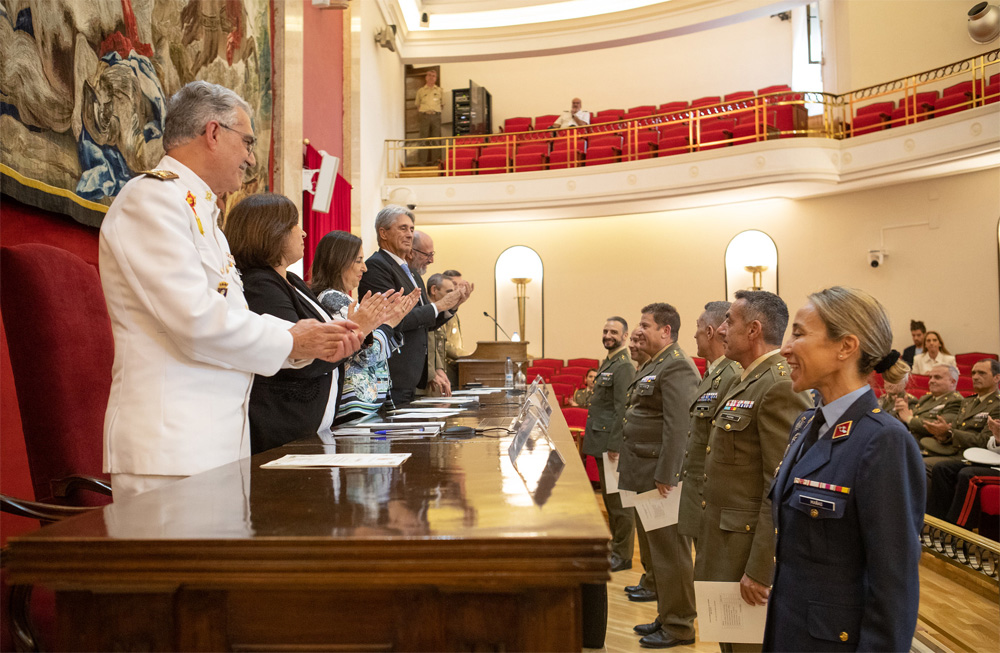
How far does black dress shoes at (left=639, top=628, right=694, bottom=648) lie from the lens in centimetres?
353

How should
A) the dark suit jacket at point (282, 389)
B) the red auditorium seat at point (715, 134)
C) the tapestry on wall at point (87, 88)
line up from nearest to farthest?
the dark suit jacket at point (282, 389) < the tapestry on wall at point (87, 88) < the red auditorium seat at point (715, 134)

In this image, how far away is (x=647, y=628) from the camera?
3.74 m

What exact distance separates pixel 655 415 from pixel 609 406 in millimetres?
1258

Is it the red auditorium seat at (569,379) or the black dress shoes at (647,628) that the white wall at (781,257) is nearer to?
the red auditorium seat at (569,379)

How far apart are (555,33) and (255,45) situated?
857 centimetres

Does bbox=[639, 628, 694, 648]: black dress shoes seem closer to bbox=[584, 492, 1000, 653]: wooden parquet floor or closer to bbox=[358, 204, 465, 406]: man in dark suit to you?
bbox=[584, 492, 1000, 653]: wooden parquet floor

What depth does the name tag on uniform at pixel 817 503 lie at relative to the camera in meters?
1.59

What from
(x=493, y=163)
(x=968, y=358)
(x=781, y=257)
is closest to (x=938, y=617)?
(x=968, y=358)

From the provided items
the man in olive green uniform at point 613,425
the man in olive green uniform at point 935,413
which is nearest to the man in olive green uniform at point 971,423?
the man in olive green uniform at point 935,413

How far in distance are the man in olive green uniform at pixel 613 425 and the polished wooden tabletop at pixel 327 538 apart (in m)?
3.84

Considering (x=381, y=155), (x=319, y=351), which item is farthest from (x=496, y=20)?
(x=319, y=351)

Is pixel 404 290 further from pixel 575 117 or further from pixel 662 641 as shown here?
pixel 575 117

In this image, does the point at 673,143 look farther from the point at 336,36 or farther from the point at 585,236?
the point at 336,36

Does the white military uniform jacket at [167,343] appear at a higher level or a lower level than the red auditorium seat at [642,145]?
lower
